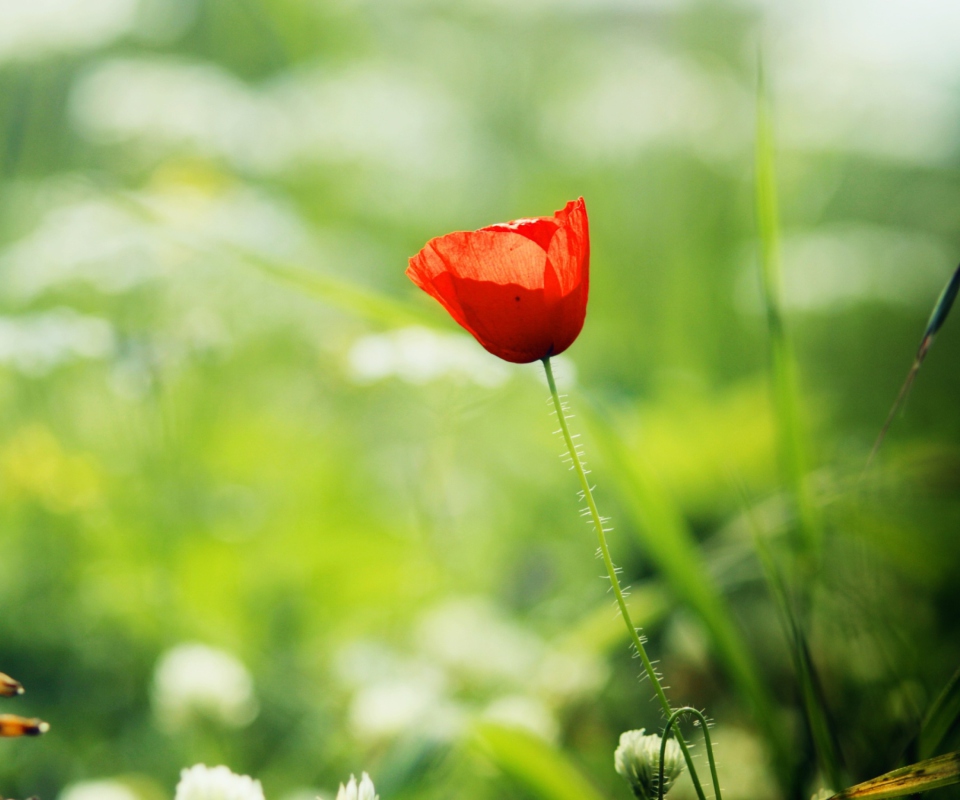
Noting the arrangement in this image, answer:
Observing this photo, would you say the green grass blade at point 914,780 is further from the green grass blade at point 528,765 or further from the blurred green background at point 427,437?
the green grass blade at point 528,765

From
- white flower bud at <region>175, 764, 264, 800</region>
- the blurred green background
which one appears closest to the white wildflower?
the blurred green background

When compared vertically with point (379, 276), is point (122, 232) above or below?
below

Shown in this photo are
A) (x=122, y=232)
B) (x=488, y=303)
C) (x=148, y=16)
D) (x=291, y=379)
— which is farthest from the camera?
(x=148, y=16)

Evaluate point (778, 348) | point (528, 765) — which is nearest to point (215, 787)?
point (528, 765)

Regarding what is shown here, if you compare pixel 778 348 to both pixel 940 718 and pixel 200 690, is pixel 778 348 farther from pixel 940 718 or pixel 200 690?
pixel 200 690

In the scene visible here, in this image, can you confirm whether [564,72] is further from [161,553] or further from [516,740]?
[516,740]

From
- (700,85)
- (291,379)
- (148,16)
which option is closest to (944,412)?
(700,85)

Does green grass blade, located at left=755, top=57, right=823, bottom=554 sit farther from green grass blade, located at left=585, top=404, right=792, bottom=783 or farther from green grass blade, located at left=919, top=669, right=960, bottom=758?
green grass blade, located at left=919, top=669, right=960, bottom=758
